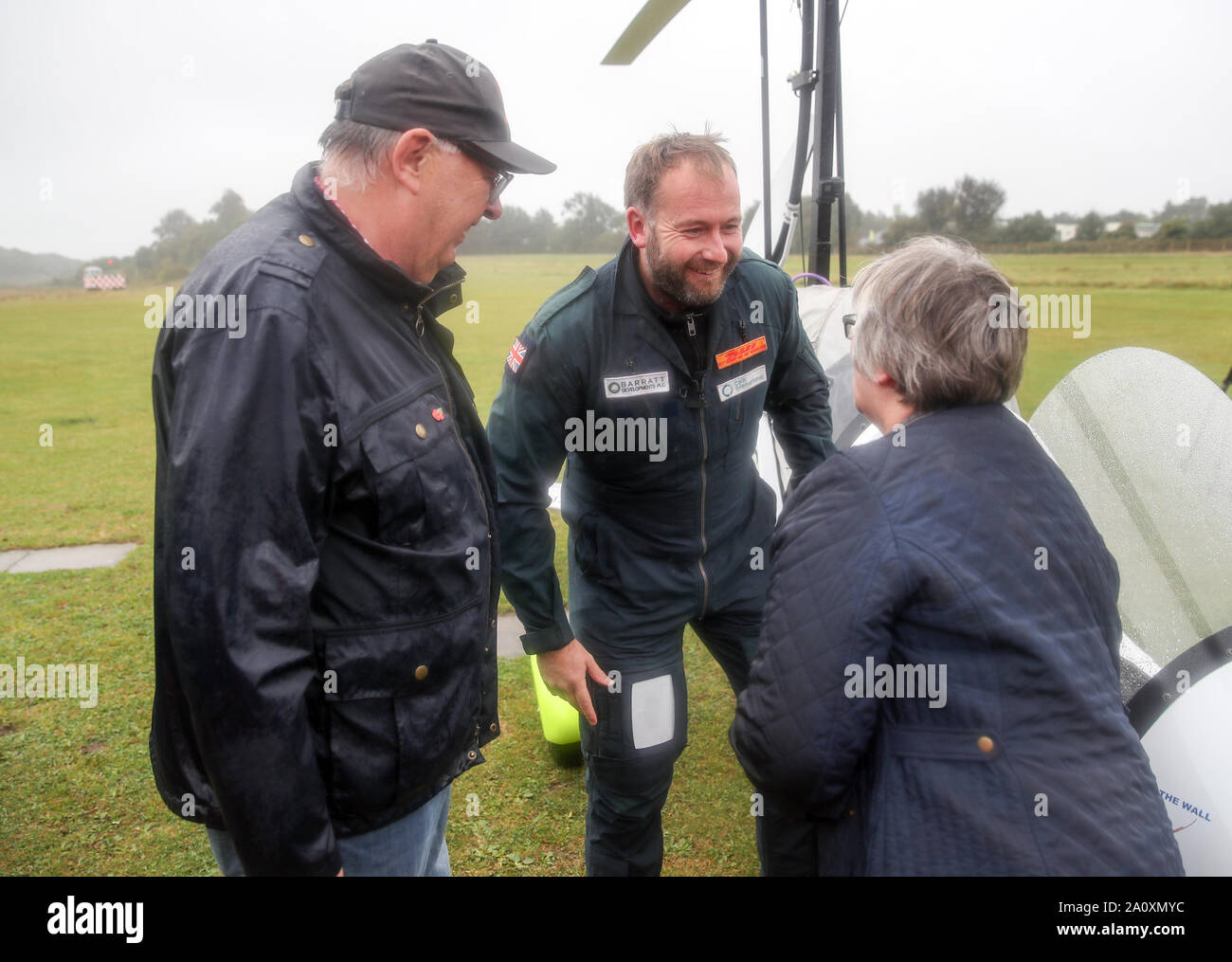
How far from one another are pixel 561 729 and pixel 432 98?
247cm

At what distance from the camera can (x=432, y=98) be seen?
51.8 inches

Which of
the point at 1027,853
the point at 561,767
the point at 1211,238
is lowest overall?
the point at 561,767

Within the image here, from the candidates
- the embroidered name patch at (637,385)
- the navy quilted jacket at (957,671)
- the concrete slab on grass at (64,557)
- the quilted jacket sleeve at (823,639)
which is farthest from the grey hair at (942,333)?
the concrete slab on grass at (64,557)

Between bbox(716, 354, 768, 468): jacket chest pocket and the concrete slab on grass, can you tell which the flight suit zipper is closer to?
bbox(716, 354, 768, 468): jacket chest pocket

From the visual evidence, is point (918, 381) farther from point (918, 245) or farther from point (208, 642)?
point (208, 642)

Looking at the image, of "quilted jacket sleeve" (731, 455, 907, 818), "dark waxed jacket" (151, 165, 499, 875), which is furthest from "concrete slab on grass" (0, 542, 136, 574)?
"quilted jacket sleeve" (731, 455, 907, 818)

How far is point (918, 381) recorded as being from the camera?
1322 mm

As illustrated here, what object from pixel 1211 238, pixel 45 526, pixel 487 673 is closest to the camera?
pixel 487 673

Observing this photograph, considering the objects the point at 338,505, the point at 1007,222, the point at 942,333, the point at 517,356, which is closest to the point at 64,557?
the point at 517,356

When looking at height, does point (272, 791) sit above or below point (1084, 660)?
below

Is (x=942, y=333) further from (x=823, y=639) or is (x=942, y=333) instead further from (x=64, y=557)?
(x=64, y=557)
